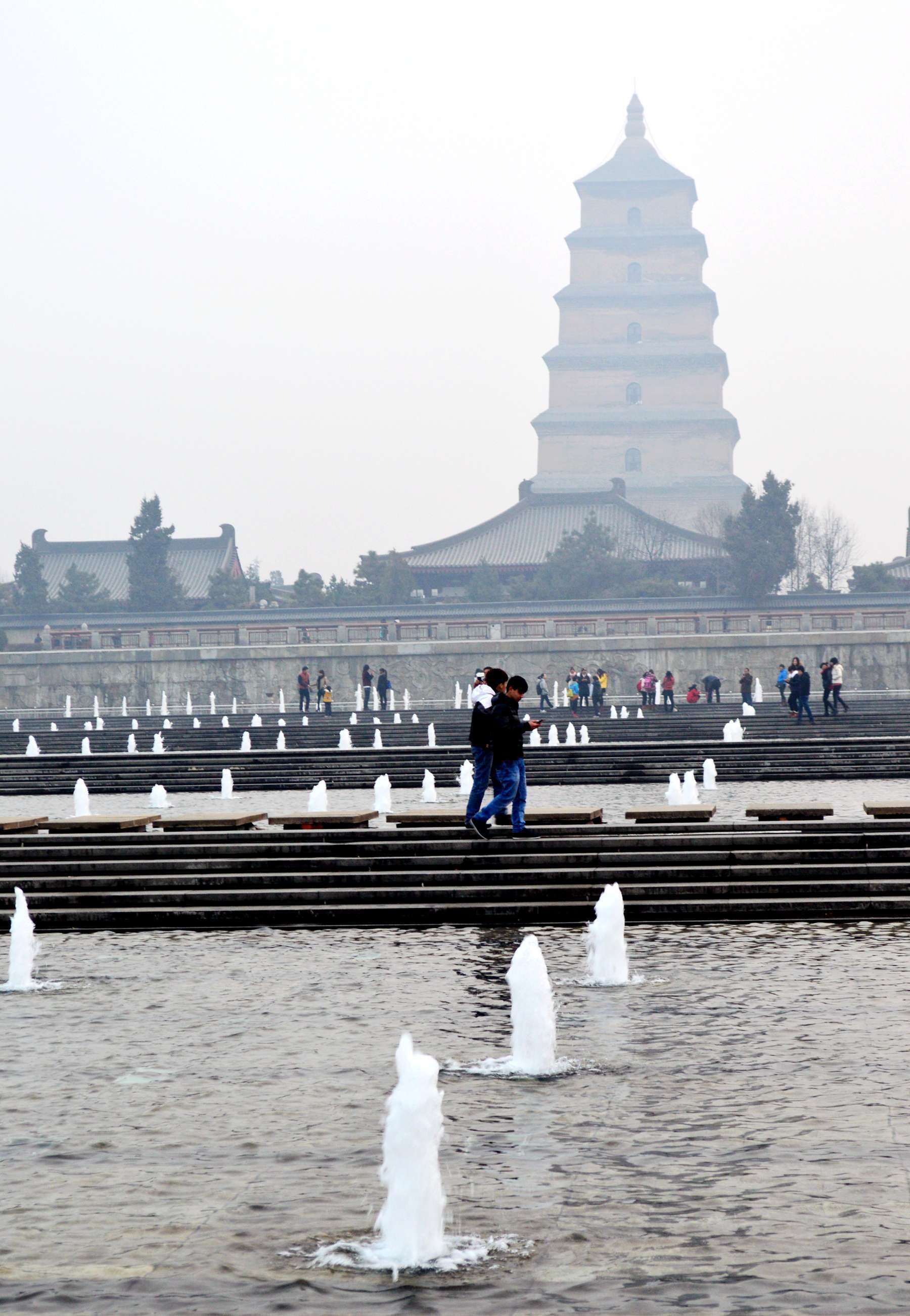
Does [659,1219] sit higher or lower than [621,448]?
lower

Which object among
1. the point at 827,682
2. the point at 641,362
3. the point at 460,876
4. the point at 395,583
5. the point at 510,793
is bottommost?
the point at 460,876

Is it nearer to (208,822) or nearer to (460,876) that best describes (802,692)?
(208,822)

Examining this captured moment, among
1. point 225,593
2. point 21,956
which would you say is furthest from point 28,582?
point 21,956

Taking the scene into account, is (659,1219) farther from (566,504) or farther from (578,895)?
(566,504)

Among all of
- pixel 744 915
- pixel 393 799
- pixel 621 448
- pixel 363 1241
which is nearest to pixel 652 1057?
pixel 363 1241

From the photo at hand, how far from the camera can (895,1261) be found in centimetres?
462

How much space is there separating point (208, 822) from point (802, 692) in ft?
58.0

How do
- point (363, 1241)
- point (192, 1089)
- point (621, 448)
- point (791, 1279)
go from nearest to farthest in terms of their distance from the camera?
point (791, 1279) < point (363, 1241) < point (192, 1089) < point (621, 448)

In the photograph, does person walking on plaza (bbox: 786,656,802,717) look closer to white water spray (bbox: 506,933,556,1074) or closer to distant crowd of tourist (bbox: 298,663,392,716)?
distant crowd of tourist (bbox: 298,663,392,716)

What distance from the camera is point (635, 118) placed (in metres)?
104

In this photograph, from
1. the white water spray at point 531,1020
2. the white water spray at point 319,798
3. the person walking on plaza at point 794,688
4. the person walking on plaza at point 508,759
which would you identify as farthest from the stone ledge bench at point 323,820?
the person walking on plaza at point 794,688

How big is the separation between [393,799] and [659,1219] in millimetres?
16341

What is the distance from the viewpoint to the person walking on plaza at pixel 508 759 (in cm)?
1248

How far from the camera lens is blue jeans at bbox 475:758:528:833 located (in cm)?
1287
